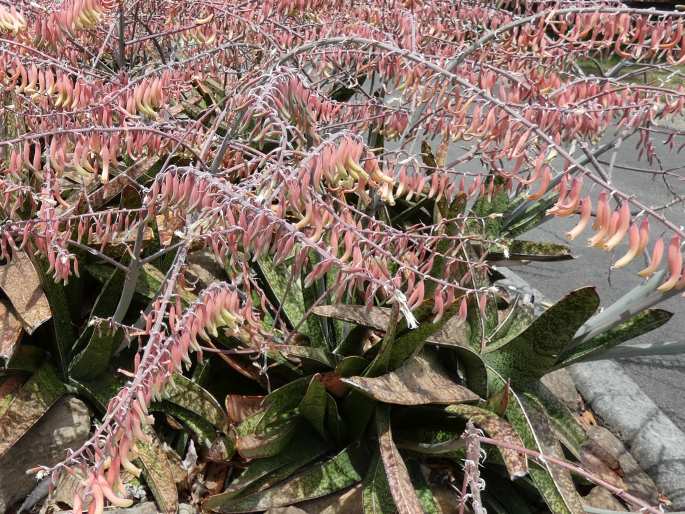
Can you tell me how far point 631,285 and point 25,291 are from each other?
11.2 feet

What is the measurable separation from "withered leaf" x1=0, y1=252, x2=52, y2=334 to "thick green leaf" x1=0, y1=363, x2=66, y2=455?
19 cm

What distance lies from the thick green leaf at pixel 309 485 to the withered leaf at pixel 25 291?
2.25ft

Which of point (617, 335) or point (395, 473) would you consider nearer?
point (395, 473)

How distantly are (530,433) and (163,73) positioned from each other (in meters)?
1.39

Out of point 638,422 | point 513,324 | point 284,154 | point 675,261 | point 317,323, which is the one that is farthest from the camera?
point 638,422

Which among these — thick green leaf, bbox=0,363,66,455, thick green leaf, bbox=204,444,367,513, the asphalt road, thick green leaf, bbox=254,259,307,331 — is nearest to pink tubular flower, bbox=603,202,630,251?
thick green leaf, bbox=204,444,367,513

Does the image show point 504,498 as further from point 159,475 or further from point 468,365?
point 159,475

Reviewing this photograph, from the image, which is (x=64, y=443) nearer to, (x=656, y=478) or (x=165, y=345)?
(x=165, y=345)

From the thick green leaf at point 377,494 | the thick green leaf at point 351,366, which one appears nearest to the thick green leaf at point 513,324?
the thick green leaf at point 351,366

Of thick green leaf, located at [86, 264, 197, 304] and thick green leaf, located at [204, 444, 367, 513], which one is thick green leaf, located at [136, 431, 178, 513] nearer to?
thick green leaf, located at [204, 444, 367, 513]

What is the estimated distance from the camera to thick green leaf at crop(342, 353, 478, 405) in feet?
5.22

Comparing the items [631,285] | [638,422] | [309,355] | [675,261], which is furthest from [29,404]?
[631,285]

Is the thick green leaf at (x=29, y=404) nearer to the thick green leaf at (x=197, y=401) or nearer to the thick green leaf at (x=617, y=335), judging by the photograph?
the thick green leaf at (x=197, y=401)

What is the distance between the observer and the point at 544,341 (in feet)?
5.98
